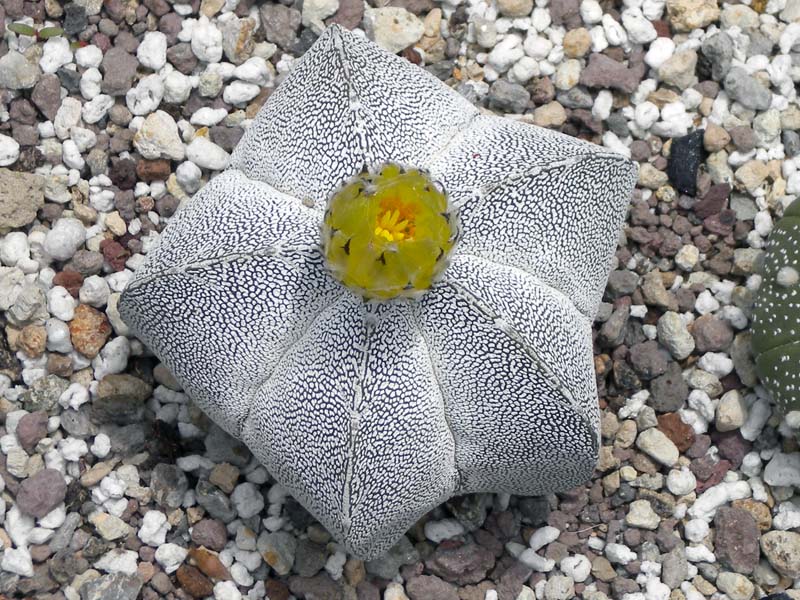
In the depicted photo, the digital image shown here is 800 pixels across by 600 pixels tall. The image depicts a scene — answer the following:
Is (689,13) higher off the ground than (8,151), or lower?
higher

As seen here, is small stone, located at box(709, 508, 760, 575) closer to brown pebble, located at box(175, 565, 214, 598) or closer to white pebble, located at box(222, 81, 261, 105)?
brown pebble, located at box(175, 565, 214, 598)

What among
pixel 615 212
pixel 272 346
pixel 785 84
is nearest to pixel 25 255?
pixel 272 346

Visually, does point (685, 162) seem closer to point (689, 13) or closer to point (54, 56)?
point (689, 13)

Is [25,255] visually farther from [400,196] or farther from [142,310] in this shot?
[400,196]

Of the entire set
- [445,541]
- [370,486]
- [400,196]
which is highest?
[400,196]

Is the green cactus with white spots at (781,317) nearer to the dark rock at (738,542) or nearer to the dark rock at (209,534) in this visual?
the dark rock at (738,542)

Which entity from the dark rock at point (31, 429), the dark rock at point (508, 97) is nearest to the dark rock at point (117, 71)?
the dark rock at point (31, 429)

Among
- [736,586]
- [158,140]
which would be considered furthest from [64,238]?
[736,586]

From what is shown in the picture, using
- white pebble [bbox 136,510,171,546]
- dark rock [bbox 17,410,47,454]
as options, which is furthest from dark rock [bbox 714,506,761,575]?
dark rock [bbox 17,410,47,454]

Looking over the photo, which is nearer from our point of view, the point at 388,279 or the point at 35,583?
the point at 388,279
